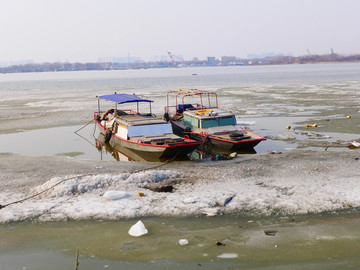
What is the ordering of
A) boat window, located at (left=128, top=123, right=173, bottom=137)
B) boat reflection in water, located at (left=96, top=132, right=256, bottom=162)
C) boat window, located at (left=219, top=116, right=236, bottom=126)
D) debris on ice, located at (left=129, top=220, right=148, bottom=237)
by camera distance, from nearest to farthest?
debris on ice, located at (left=129, top=220, right=148, bottom=237)
boat reflection in water, located at (left=96, top=132, right=256, bottom=162)
boat window, located at (left=128, top=123, right=173, bottom=137)
boat window, located at (left=219, top=116, right=236, bottom=126)

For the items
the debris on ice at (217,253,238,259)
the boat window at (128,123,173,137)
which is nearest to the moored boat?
the boat window at (128,123,173,137)

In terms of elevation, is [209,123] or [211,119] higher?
[211,119]

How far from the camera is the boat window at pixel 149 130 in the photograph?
23.2m

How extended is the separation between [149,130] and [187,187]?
856 centimetres

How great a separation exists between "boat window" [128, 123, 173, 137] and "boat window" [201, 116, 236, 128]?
2.57 meters

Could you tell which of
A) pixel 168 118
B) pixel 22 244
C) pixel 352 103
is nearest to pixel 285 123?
pixel 168 118

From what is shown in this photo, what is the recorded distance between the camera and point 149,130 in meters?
23.5

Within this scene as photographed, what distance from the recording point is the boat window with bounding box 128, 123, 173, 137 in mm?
23219

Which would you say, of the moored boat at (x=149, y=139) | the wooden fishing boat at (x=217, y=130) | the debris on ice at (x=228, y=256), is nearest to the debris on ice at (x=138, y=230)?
the debris on ice at (x=228, y=256)

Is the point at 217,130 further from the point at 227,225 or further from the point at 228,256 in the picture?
the point at 228,256

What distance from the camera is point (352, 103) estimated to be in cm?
4116

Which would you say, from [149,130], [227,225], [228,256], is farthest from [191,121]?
[228,256]

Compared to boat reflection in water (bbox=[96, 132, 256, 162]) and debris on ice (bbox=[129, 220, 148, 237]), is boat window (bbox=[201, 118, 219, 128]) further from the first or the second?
debris on ice (bbox=[129, 220, 148, 237])

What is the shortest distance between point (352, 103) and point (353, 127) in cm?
1416
